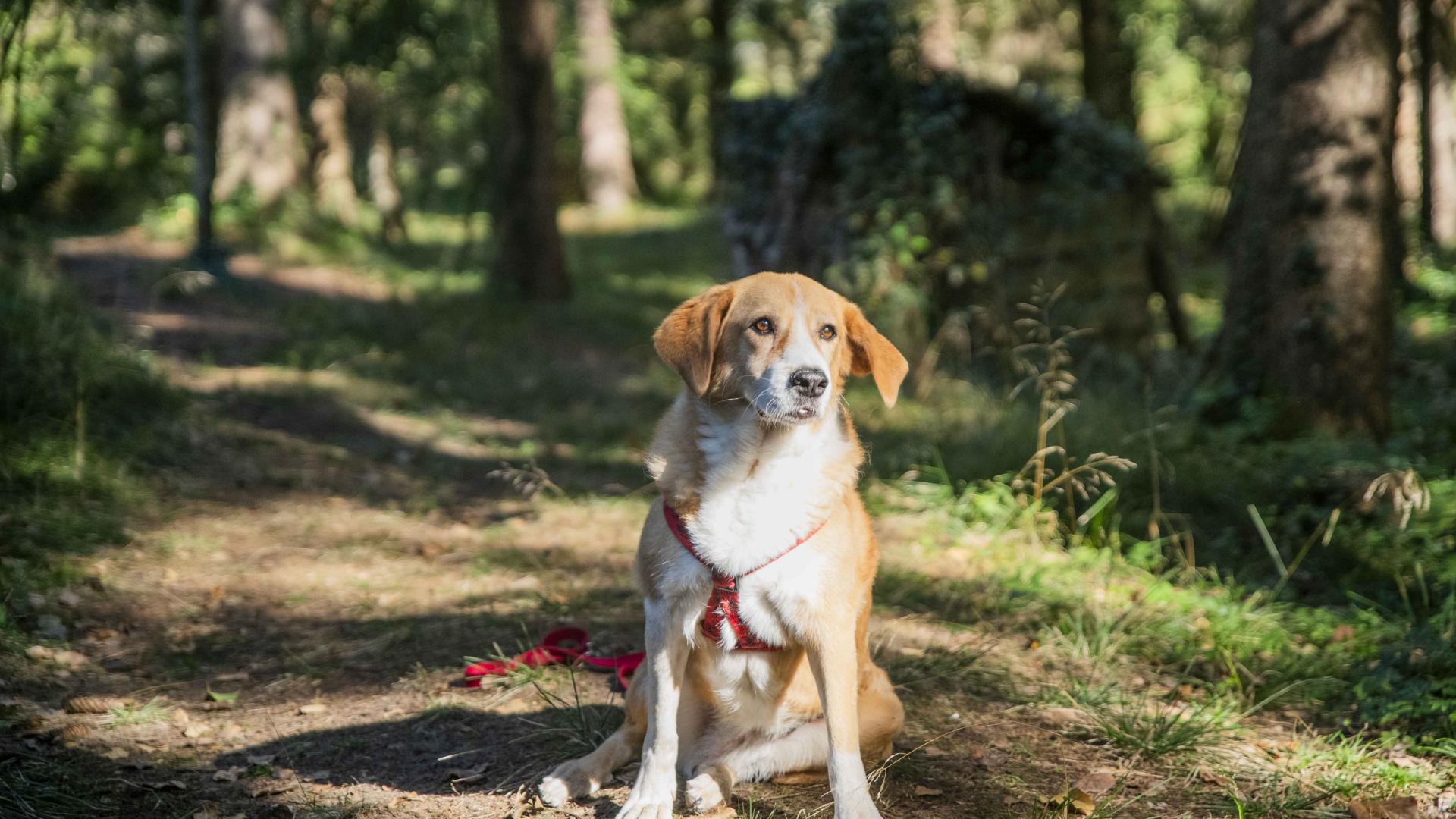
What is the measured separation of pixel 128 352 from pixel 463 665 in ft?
14.5

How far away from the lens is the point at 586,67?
23.5 metres

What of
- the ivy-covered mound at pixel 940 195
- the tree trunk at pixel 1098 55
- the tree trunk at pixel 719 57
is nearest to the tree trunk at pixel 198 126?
the ivy-covered mound at pixel 940 195

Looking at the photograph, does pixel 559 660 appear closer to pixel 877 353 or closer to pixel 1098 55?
pixel 877 353

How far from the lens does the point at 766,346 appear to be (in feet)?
10.5

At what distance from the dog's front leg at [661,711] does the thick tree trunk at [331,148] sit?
1714 cm

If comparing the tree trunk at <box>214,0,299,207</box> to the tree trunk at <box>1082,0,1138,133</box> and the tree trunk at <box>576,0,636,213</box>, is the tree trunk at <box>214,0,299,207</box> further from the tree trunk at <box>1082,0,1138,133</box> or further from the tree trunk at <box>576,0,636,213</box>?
the tree trunk at <box>1082,0,1138,133</box>

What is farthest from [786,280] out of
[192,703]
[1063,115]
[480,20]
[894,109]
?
[480,20]

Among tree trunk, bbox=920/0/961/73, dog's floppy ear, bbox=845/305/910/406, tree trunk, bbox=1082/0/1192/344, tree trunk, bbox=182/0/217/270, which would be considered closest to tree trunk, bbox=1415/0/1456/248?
tree trunk, bbox=1082/0/1192/344

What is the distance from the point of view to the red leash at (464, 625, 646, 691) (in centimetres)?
414

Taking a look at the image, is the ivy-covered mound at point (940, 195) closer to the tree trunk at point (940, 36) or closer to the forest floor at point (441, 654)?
the tree trunk at point (940, 36)

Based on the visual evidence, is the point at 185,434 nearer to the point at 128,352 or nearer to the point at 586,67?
the point at 128,352

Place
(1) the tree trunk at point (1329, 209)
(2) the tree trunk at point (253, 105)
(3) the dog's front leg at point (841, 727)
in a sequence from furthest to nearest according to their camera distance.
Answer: (2) the tree trunk at point (253, 105) → (1) the tree trunk at point (1329, 209) → (3) the dog's front leg at point (841, 727)

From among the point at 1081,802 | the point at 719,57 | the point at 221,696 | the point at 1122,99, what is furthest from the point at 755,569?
the point at 719,57

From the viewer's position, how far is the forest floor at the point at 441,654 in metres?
3.43
